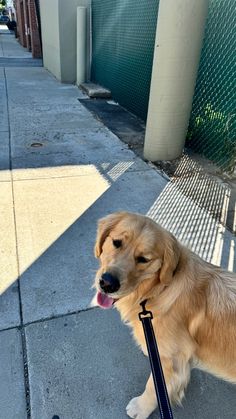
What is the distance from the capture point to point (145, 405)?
1991 mm

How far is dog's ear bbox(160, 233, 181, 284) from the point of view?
184 cm

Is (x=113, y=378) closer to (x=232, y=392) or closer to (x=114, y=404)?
(x=114, y=404)

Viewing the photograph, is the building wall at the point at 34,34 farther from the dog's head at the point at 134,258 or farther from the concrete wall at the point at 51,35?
the dog's head at the point at 134,258

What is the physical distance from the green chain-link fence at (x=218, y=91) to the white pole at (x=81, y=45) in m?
6.62

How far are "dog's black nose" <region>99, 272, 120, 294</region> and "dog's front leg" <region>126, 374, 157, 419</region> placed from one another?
0.70 metres

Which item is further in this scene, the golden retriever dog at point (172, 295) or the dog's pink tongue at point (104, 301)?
the dog's pink tongue at point (104, 301)

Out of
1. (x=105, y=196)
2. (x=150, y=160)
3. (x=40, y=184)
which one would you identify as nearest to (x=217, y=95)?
(x=150, y=160)

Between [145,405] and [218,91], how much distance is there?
4872 millimetres

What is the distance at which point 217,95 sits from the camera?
213 inches

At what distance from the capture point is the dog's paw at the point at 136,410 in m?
1.99

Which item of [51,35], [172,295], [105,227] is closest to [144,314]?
[172,295]

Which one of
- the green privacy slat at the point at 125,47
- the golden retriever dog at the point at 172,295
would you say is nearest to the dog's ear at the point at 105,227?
the golden retriever dog at the point at 172,295

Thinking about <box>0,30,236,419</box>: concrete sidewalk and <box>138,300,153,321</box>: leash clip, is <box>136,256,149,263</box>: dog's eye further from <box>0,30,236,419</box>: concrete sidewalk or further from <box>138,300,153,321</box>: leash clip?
<box>0,30,236,419</box>: concrete sidewalk

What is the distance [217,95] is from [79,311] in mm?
4345
